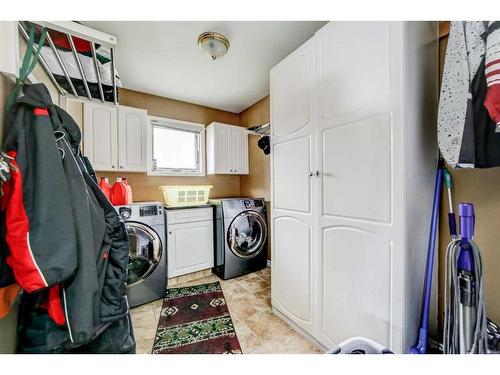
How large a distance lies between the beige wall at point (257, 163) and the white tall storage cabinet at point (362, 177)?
4.57 feet

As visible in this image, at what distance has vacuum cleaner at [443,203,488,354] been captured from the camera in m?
0.85

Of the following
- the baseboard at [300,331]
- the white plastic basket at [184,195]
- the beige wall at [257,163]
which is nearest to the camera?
the baseboard at [300,331]

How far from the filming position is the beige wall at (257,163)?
9.77ft

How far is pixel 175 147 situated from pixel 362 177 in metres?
2.66

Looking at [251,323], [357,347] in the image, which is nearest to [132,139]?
[251,323]

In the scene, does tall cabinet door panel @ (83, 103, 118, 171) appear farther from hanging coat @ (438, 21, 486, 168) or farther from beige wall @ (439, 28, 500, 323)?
beige wall @ (439, 28, 500, 323)

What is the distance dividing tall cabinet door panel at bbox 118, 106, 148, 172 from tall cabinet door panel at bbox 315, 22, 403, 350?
2.16m

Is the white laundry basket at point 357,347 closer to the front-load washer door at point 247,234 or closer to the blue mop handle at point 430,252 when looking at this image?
the blue mop handle at point 430,252

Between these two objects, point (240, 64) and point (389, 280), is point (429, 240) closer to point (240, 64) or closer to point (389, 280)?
point (389, 280)

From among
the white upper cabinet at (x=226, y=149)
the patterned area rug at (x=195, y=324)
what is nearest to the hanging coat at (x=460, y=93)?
the patterned area rug at (x=195, y=324)

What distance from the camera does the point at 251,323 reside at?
1.71 m

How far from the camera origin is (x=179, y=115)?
301cm

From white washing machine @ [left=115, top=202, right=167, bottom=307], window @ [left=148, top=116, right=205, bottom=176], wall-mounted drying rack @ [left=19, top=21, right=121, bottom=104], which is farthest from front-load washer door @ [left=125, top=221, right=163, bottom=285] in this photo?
wall-mounted drying rack @ [left=19, top=21, right=121, bottom=104]

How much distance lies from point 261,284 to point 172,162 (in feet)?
6.98
